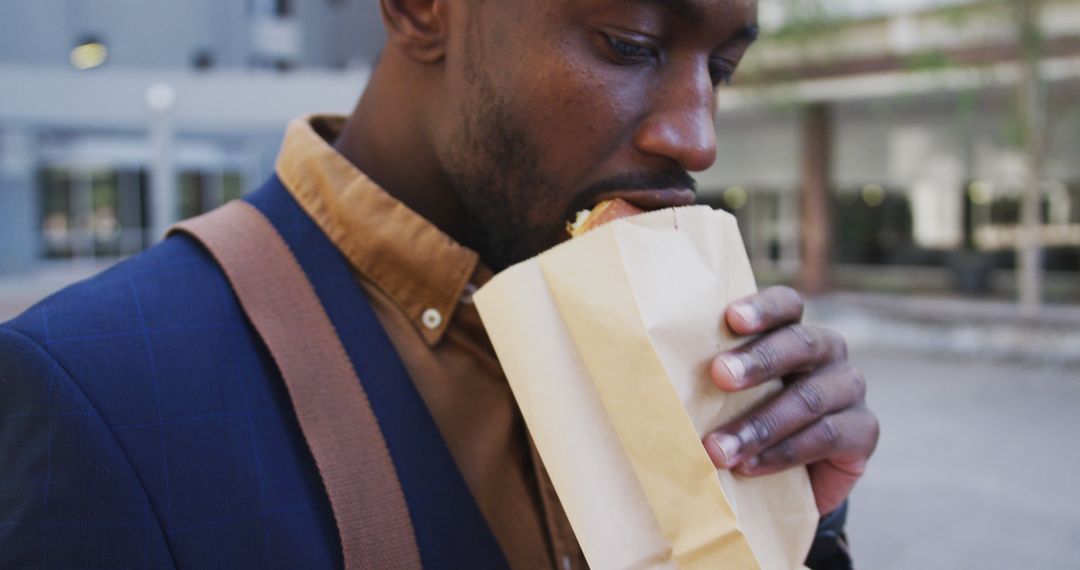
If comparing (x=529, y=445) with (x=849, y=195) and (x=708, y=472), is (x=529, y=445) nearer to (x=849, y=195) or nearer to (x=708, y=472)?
(x=708, y=472)

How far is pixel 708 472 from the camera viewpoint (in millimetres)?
1013

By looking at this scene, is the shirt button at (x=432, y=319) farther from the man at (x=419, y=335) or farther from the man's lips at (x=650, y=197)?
the man's lips at (x=650, y=197)

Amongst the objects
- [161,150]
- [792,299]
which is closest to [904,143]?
[161,150]

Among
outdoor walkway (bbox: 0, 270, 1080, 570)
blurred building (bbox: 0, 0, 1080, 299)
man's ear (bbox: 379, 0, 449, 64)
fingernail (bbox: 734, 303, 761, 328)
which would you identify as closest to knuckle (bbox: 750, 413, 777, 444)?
fingernail (bbox: 734, 303, 761, 328)

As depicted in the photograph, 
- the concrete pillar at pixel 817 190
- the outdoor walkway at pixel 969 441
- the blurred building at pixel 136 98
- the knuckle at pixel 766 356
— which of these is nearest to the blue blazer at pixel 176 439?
the knuckle at pixel 766 356

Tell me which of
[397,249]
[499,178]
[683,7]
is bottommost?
[397,249]

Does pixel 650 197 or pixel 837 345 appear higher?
pixel 650 197

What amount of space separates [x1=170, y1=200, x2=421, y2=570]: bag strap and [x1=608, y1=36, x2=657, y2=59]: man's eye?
551 millimetres

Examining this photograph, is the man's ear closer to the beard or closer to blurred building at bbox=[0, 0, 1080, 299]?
the beard

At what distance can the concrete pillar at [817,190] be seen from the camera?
1694 cm

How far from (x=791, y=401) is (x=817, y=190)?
16762 mm

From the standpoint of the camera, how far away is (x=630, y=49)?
117cm

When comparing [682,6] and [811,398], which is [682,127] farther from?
[811,398]

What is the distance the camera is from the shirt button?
1.30 metres
